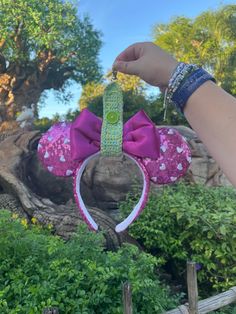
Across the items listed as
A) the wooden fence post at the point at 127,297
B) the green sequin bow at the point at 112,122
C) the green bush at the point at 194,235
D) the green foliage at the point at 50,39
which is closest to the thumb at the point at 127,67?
the green sequin bow at the point at 112,122

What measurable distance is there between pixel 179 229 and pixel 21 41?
22.9 feet

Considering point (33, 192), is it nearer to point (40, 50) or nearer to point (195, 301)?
point (195, 301)

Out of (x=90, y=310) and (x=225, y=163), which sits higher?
(x=225, y=163)

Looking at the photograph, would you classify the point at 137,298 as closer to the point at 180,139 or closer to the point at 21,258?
the point at 21,258

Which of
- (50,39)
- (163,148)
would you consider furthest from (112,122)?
(50,39)

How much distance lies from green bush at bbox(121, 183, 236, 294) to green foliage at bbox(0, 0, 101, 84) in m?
5.96

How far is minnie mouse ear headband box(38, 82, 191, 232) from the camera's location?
852mm

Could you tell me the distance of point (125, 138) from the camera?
0.87 m

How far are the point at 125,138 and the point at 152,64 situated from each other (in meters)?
0.27

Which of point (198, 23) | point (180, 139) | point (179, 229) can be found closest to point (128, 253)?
point (179, 229)

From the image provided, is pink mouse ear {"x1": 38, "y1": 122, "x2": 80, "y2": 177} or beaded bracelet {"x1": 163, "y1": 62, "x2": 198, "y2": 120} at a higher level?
beaded bracelet {"x1": 163, "y1": 62, "x2": 198, "y2": 120}

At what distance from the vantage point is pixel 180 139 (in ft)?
3.10

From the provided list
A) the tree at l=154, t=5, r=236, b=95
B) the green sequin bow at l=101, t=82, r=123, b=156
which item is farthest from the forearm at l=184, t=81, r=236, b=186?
the tree at l=154, t=5, r=236, b=95

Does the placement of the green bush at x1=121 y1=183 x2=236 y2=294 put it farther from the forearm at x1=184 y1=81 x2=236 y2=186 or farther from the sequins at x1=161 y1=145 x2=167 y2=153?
the forearm at x1=184 y1=81 x2=236 y2=186
